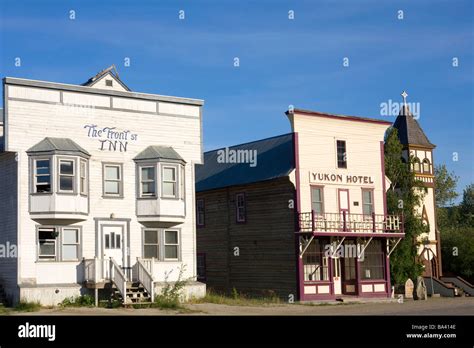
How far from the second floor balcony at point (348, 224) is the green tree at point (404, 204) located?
102 inches

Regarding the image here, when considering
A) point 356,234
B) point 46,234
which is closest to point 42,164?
point 46,234

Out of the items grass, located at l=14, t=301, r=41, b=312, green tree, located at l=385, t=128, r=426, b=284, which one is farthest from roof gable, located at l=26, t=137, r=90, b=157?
green tree, located at l=385, t=128, r=426, b=284

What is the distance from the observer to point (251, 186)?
42.8 m

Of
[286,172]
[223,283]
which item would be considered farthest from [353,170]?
[223,283]

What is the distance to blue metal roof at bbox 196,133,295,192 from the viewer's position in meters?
41.5

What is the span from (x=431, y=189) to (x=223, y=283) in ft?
57.8

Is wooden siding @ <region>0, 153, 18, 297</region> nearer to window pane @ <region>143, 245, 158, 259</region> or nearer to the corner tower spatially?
window pane @ <region>143, 245, 158, 259</region>

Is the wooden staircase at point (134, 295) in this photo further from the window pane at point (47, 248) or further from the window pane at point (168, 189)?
the window pane at point (168, 189)

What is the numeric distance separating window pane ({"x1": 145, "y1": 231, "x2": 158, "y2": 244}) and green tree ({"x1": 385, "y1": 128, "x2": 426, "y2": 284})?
53.1ft

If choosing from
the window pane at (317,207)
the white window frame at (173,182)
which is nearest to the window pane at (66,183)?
the white window frame at (173,182)

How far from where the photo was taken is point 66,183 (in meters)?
33.4

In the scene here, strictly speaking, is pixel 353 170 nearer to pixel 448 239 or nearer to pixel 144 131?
pixel 144 131

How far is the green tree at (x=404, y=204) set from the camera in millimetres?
46000
